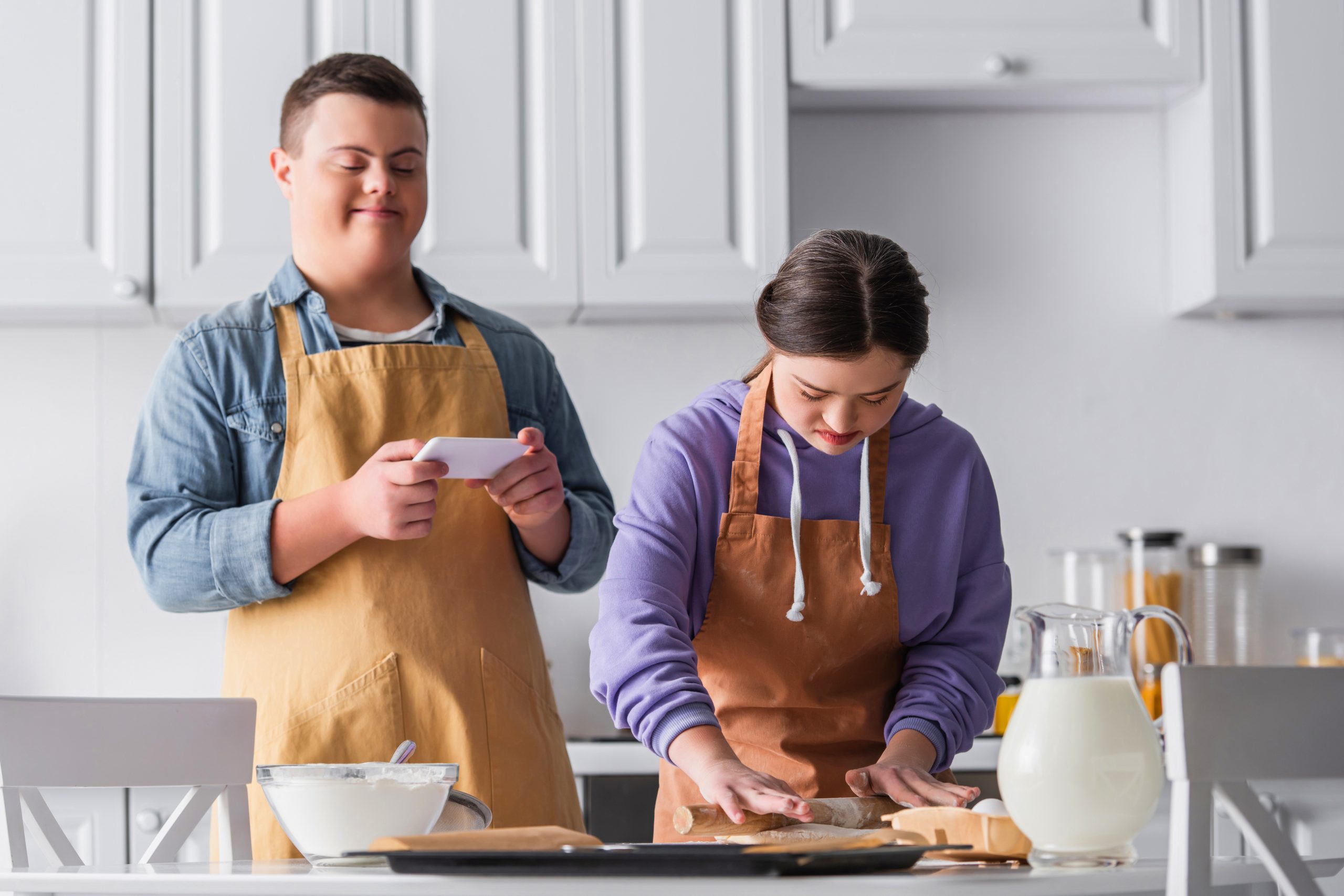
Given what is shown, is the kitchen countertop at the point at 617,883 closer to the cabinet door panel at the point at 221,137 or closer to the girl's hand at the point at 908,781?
the girl's hand at the point at 908,781

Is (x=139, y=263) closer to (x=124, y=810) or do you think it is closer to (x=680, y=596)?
(x=124, y=810)

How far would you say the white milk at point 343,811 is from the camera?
0.91 meters

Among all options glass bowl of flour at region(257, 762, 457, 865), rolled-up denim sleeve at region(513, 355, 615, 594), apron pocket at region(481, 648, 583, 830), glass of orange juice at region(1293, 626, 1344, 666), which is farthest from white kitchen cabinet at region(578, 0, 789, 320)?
glass bowl of flour at region(257, 762, 457, 865)

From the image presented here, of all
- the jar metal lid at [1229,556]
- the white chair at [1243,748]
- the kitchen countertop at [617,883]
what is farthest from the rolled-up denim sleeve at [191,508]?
the jar metal lid at [1229,556]

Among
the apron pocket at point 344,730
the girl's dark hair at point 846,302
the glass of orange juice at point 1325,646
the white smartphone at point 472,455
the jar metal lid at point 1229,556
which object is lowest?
the glass of orange juice at point 1325,646

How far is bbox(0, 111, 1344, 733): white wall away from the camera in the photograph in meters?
2.66

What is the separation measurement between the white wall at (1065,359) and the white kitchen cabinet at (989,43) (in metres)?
0.28

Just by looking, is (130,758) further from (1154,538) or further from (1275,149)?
(1275,149)

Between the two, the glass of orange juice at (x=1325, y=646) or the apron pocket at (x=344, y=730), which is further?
the glass of orange juice at (x=1325, y=646)

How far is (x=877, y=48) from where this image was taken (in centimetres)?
240

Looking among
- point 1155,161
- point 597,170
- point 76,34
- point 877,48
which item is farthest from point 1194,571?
point 76,34

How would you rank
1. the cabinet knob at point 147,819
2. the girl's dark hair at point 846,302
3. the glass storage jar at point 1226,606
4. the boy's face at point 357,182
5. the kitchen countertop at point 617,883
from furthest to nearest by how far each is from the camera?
the glass storage jar at point 1226,606, the cabinet knob at point 147,819, the boy's face at point 357,182, the girl's dark hair at point 846,302, the kitchen countertop at point 617,883

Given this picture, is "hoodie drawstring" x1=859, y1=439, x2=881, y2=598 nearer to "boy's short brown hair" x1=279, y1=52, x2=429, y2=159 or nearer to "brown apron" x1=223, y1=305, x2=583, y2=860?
"brown apron" x1=223, y1=305, x2=583, y2=860

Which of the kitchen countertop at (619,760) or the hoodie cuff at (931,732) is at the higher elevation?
the hoodie cuff at (931,732)
